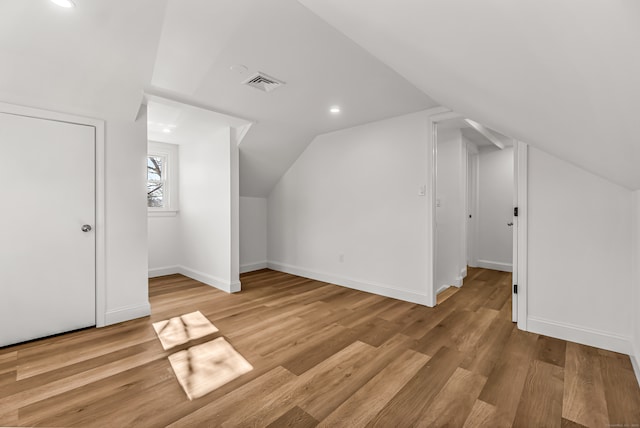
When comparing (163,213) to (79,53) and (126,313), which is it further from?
(79,53)

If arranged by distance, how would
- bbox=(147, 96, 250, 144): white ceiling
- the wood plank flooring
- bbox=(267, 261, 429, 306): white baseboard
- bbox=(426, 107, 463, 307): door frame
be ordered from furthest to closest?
bbox=(267, 261, 429, 306): white baseboard → bbox=(426, 107, 463, 307): door frame → bbox=(147, 96, 250, 144): white ceiling → the wood plank flooring

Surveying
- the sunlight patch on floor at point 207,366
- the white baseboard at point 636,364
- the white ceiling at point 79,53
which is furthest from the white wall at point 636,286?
the white ceiling at point 79,53

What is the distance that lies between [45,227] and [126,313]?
1.01 m

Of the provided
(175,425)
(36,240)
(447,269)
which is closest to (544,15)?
(175,425)

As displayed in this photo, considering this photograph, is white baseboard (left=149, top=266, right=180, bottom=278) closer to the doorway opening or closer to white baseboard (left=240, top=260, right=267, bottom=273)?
white baseboard (left=240, top=260, right=267, bottom=273)

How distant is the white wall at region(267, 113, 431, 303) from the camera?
10.8 feet

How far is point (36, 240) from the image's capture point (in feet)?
7.59

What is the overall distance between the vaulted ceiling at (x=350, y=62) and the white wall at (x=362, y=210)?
351 mm

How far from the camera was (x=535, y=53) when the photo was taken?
65cm

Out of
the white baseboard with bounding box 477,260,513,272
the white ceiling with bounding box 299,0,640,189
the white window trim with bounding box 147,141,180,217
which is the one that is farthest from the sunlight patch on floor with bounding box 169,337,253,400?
the white baseboard with bounding box 477,260,513,272

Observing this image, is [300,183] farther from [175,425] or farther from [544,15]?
[544,15]

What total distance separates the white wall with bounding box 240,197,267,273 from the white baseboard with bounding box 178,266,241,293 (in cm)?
72

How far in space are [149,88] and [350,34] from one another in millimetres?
2124

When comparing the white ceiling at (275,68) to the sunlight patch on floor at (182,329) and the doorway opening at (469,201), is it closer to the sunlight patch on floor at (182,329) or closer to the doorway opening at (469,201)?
the doorway opening at (469,201)
